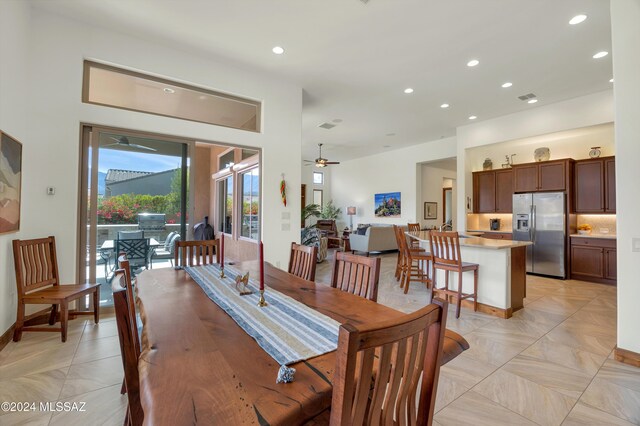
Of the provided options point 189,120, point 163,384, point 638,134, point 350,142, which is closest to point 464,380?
point 163,384

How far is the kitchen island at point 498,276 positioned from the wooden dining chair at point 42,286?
441 cm

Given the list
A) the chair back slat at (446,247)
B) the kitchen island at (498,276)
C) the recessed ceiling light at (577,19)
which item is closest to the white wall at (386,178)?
the recessed ceiling light at (577,19)

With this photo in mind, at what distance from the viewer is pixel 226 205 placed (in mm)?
6414

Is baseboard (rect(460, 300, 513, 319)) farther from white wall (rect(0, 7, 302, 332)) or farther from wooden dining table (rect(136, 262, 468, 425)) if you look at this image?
white wall (rect(0, 7, 302, 332))

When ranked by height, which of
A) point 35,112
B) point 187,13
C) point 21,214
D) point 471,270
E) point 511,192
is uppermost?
point 187,13

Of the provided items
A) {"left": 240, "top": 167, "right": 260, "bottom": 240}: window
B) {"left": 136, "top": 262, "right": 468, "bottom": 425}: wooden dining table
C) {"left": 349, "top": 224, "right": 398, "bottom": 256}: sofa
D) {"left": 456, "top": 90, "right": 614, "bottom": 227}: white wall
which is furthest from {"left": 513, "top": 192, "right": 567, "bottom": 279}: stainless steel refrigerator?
{"left": 136, "top": 262, "right": 468, "bottom": 425}: wooden dining table

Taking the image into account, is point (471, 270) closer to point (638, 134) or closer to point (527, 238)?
point (638, 134)

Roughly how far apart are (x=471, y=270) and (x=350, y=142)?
5974 millimetres

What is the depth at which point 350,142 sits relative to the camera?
878 centimetres

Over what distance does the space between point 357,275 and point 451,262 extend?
2.31 metres

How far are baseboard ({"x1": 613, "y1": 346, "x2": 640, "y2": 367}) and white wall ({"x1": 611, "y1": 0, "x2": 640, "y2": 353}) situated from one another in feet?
0.11

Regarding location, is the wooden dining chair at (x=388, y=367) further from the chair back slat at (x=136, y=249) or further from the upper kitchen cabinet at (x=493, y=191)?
the upper kitchen cabinet at (x=493, y=191)

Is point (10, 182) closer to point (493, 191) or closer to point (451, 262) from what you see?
point (451, 262)

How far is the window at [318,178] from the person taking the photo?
12027 millimetres
